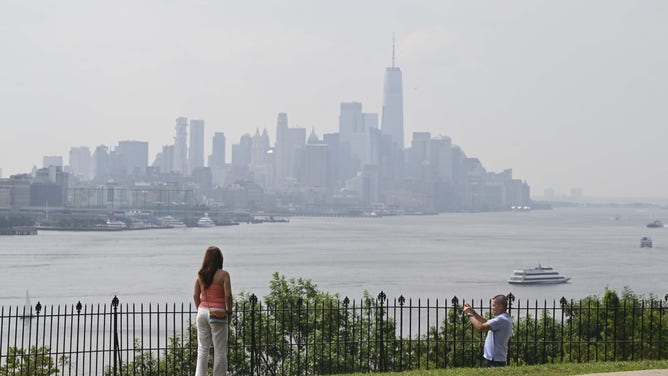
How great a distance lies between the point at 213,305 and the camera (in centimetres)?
930

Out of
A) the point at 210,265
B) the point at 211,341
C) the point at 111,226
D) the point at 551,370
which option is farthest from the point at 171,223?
the point at 210,265

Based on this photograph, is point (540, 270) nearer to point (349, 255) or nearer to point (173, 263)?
point (349, 255)

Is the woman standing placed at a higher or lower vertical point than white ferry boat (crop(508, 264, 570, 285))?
higher

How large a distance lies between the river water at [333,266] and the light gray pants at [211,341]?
3510 cm

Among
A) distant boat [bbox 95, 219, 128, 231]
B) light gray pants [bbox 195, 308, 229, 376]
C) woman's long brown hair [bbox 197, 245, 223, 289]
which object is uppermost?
woman's long brown hair [bbox 197, 245, 223, 289]

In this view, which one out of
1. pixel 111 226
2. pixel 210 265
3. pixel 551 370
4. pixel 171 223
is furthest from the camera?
Result: pixel 171 223

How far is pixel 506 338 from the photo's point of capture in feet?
32.3

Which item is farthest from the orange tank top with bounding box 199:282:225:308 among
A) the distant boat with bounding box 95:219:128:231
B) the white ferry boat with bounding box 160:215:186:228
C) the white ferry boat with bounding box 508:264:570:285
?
the white ferry boat with bounding box 160:215:186:228

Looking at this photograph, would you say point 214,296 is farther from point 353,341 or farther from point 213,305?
point 353,341

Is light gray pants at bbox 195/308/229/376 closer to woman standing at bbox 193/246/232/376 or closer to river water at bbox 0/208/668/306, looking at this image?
woman standing at bbox 193/246/232/376

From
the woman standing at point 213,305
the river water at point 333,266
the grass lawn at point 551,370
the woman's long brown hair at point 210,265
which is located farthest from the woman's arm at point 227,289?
the river water at point 333,266

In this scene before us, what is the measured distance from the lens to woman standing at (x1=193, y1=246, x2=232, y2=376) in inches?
362

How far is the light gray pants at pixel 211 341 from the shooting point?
9.37m

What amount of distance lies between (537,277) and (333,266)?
1586 centimetres
